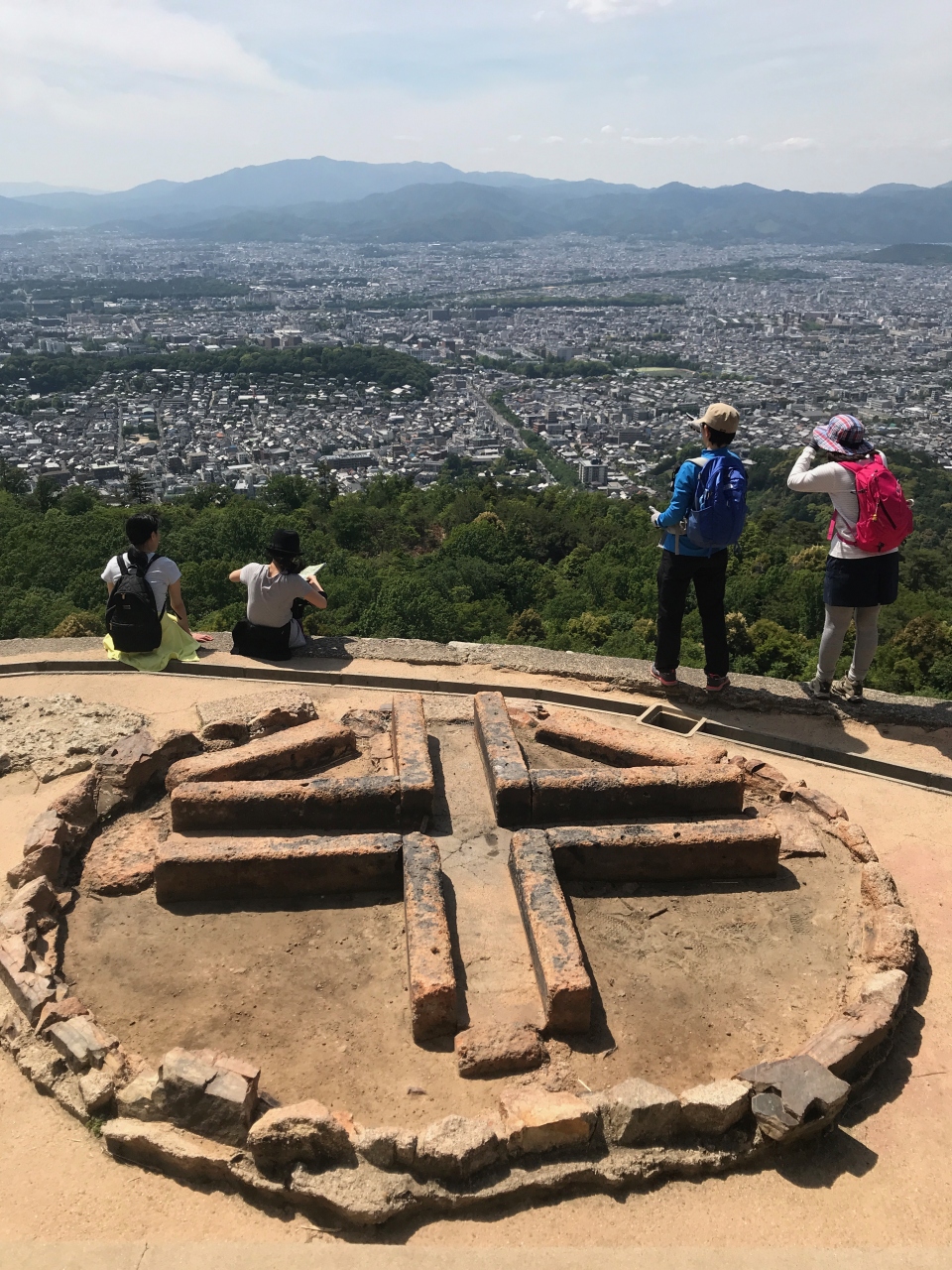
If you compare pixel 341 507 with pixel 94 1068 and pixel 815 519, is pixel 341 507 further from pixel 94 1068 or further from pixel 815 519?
pixel 94 1068

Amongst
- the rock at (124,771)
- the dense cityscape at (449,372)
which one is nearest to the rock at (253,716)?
the rock at (124,771)

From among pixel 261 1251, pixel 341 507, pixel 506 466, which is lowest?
pixel 506 466

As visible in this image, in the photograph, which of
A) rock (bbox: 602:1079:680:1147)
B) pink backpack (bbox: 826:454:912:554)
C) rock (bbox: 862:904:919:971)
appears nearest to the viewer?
rock (bbox: 602:1079:680:1147)

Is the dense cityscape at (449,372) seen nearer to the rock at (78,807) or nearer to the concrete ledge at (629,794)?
the rock at (78,807)

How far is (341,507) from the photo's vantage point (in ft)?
101

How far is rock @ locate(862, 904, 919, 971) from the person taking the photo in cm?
511

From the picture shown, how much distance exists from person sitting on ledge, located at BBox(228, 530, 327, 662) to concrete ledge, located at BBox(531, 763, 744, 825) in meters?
3.13

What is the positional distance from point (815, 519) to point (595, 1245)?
125ft

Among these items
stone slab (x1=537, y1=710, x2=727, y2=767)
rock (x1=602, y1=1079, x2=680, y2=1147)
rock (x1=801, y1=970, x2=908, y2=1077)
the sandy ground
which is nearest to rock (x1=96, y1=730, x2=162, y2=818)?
the sandy ground

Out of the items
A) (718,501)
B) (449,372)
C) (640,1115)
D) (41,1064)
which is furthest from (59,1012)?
(449,372)

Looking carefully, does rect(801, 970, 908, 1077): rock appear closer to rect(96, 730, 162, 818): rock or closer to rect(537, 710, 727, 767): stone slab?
rect(537, 710, 727, 767): stone slab

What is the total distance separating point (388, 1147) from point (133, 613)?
18.9 ft

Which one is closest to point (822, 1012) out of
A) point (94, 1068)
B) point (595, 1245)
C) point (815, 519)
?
point (595, 1245)

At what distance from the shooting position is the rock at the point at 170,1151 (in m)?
4.06
